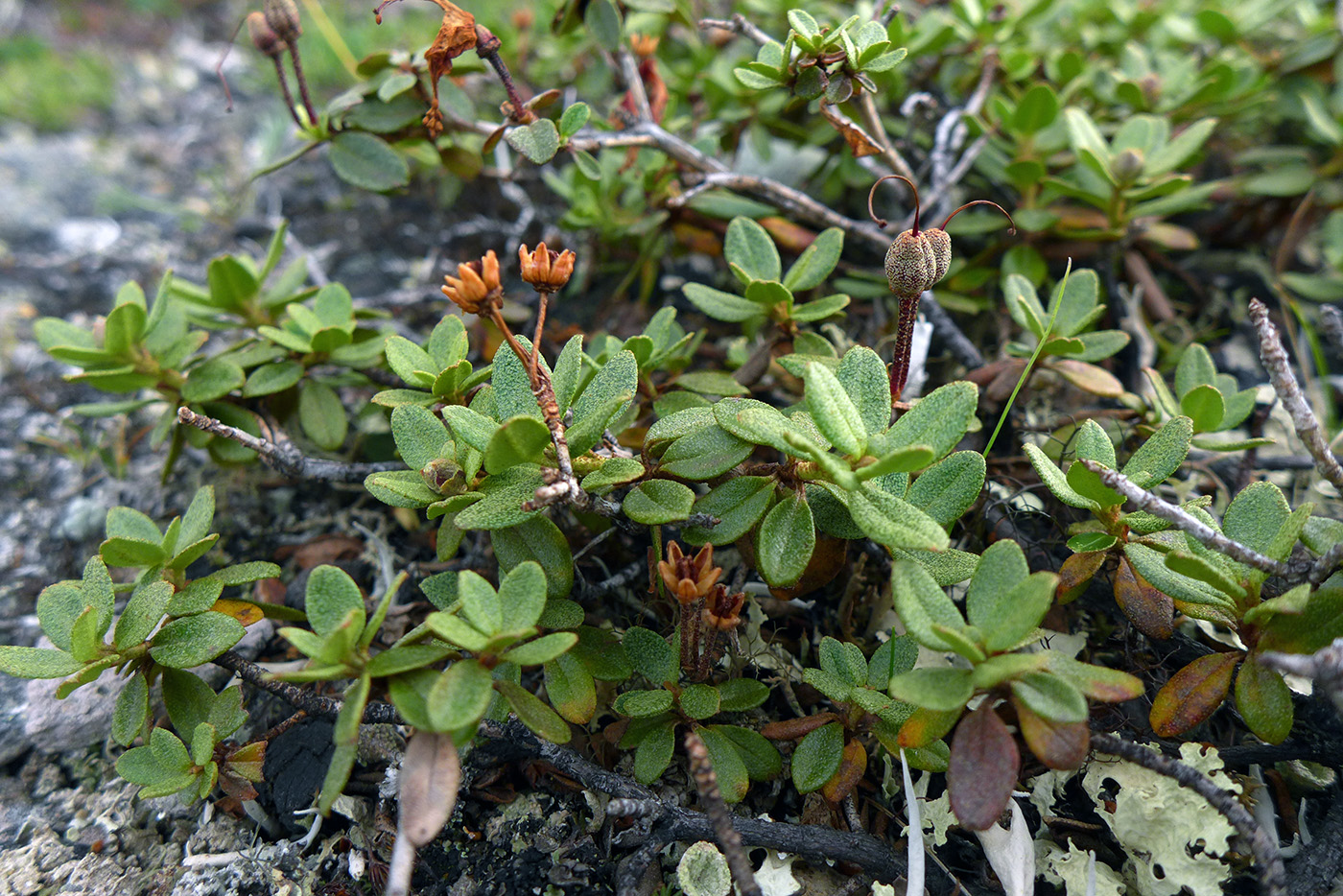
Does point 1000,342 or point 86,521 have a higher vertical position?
point 1000,342

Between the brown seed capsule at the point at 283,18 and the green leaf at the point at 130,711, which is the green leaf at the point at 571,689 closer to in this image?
the green leaf at the point at 130,711

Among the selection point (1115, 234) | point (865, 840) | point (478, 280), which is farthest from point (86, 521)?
point (1115, 234)

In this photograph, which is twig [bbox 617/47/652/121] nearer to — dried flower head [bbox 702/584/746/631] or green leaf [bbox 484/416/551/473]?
green leaf [bbox 484/416/551/473]

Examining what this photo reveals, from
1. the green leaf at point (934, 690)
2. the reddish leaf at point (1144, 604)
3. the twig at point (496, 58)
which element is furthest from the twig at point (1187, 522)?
the twig at point (496, 58)

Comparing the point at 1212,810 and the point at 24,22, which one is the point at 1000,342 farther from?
the point at 24,22

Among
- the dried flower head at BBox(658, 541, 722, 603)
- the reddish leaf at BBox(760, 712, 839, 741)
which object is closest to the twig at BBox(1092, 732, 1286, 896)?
the reddish leaf at BBox(760, 712, 839, 741)

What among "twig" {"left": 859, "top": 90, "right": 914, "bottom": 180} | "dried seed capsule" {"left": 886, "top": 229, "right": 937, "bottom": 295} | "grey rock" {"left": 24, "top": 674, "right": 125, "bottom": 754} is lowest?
"grey rock" {"left": 24, "top": 674, "right": 125, "bottom": 754}
